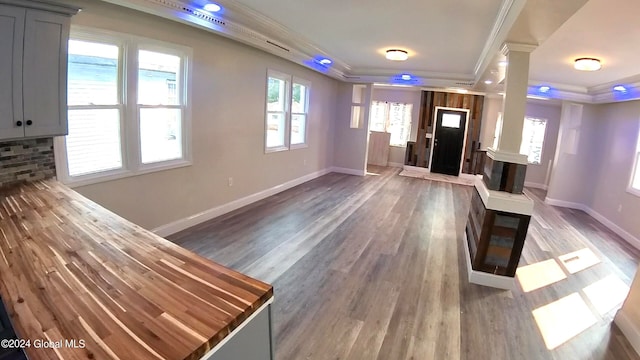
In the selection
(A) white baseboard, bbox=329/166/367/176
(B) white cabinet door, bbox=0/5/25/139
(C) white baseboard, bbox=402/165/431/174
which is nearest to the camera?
(B) white cabinet door, bbox=0/5/25/139

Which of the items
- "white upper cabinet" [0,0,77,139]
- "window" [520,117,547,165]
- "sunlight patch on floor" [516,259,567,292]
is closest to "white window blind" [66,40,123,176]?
"white upper cabinet" [0,0,77,139]

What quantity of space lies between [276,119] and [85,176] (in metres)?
3.62

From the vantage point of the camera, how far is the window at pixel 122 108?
2910 millimetres

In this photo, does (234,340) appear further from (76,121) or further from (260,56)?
(260,56)

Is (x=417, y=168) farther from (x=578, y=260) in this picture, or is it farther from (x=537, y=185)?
(x=578, y=260)

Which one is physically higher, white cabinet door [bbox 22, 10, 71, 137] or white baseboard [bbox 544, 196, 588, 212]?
white cabinet door [bbox 22, 10, 71, 137]

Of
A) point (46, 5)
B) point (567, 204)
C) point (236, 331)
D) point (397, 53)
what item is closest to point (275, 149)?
point (397, 53)

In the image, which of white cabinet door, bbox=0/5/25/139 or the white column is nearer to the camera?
white cabinet door, bbox=0/5/25/139

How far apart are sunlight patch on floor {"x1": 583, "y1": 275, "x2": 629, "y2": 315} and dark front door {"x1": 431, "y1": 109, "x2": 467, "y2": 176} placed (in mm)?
6342

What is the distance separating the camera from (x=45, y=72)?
84.9 inches

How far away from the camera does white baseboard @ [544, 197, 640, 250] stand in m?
5.12

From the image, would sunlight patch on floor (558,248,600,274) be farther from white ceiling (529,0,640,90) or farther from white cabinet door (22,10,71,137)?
white cabinet door (22,10,71,137)

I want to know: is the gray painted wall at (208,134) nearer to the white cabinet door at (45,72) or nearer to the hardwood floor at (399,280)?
the hardwood floor at (399,280)

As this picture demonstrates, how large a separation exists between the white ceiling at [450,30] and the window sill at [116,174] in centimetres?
152
